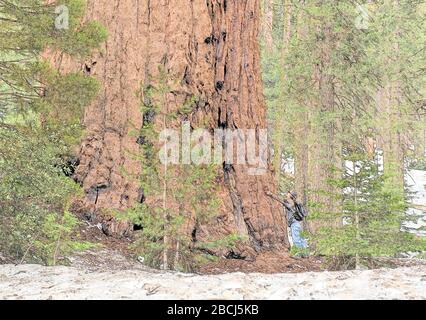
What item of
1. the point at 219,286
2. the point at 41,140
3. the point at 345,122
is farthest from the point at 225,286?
the point at 345,122

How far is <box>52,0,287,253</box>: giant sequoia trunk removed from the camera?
10.3 meters

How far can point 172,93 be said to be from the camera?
10109 mm

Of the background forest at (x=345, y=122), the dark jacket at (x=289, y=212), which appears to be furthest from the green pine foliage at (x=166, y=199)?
the dark jacket at (x=289, y=212)

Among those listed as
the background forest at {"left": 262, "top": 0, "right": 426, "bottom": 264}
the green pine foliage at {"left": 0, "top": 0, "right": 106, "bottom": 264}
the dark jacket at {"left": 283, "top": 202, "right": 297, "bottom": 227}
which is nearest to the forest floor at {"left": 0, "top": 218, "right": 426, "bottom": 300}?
the green pine foliage at {"left": 0, "top": 0, "right": 106, "bottom": 264}

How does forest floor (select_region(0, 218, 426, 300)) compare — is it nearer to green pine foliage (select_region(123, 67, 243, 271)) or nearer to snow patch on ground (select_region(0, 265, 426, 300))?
snow patch on ground (select_region(0, 265, 426, 300))

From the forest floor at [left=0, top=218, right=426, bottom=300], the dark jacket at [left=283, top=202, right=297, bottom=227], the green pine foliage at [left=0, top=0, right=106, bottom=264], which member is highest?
the green pine foliage at [left=0, top=0, right=106, bottom=264]

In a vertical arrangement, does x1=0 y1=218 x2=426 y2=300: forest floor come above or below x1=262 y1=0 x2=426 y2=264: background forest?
below

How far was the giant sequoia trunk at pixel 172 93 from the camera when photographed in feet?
33.8

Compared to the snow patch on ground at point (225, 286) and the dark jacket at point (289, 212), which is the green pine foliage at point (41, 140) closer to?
the snow patch on ground at point (225, 286)

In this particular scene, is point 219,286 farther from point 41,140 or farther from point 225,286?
point 41,140

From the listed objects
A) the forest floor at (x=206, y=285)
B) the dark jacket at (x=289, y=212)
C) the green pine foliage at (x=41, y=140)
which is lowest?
the forest floor at (x=206, y=285)

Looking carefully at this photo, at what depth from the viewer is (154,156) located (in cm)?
769
